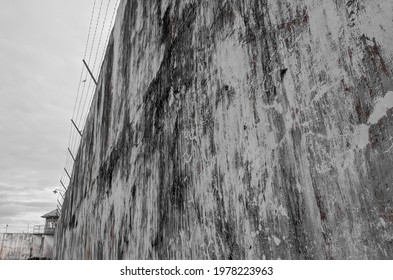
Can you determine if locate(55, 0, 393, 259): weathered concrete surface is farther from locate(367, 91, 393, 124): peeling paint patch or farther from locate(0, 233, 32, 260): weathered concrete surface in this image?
locate(0, 233, 32, 260): weathered concrete surface

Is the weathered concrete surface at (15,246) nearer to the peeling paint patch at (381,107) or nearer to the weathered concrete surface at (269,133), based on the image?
the weathered concrete surface at (269,133)

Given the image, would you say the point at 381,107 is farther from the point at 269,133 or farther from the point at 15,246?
the point at 15,246

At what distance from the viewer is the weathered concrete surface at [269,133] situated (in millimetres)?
795

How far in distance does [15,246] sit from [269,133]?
25038mm

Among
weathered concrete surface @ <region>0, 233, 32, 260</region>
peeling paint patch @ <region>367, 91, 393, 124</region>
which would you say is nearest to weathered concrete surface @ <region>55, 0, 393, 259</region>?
peeling paint patch @ <region>367, 91, 393, 124</region>

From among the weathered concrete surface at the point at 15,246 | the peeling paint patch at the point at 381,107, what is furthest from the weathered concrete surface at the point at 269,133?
the weathered concrete surface at the point at 15,246

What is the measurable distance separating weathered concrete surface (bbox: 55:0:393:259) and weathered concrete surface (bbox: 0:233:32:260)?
2339cm

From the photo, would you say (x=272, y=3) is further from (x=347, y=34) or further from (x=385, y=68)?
(x=385, y=68)

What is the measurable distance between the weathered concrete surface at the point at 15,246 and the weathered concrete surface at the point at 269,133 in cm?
2339

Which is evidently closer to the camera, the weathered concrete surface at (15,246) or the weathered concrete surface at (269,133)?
the weathered concrete surface at (269,133)

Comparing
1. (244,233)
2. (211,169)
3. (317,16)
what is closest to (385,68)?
(317,16)

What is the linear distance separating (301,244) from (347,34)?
22.3 inches

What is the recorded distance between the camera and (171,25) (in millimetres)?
2029

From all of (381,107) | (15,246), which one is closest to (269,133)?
(381,107)
